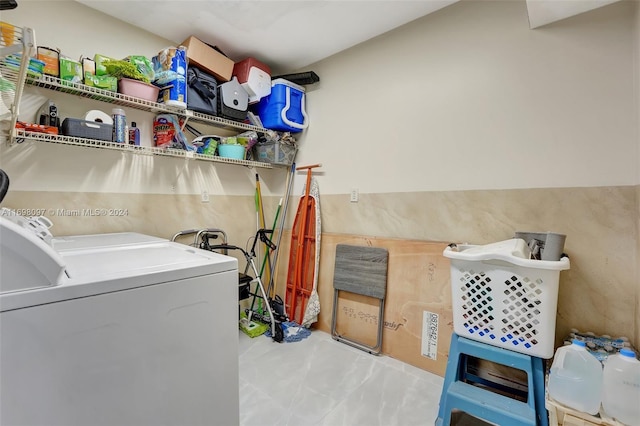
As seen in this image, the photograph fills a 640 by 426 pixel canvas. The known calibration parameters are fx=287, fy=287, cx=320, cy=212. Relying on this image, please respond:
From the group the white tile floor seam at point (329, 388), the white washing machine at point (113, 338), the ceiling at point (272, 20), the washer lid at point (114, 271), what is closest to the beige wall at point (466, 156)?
the ceiling at point (272, 20)

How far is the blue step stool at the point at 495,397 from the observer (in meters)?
1.32

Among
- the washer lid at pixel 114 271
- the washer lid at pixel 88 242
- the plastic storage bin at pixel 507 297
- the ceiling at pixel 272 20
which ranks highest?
the ceiling at pixel 272 20

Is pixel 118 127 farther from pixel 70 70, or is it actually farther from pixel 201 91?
pixel 201 91

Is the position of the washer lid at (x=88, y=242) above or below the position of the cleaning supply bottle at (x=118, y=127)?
below

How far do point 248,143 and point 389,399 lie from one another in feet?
8.01

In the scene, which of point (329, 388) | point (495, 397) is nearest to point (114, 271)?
point (329, 388)

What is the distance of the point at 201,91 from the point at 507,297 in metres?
2.57

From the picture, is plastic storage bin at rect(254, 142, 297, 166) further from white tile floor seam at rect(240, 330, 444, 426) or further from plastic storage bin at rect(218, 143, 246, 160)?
white tile floor seam at rect(240, 330, 444, 426)

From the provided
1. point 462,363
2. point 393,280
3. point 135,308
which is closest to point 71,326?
point 135,308

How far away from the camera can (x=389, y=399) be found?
184 cm

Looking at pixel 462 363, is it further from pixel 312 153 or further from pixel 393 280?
pixel 312 153

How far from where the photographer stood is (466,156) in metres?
2.07

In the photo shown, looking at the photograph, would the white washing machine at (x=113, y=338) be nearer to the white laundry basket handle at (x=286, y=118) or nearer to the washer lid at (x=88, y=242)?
the washer lid at (x=88, y=242)

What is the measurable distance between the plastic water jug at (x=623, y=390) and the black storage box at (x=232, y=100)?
2868 mm
